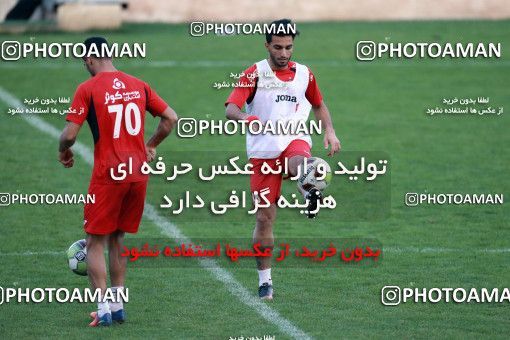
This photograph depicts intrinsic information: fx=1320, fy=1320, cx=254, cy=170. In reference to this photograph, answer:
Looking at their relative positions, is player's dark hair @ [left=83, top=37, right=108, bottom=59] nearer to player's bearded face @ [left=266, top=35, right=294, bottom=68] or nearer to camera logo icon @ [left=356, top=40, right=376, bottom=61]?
player's bearded face @ [left=266, top=35, right=294, bottom=68]

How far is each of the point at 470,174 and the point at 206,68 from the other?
43.1 ft

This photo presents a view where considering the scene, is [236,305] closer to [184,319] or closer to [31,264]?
[184,319]

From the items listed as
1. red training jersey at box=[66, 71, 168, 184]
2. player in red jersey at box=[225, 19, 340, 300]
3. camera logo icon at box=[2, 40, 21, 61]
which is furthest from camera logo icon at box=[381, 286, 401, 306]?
camera logo icon at box=[2, 40, 21, 61]

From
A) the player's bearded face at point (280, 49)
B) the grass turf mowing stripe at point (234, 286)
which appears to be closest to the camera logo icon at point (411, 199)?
the grass turf mowing stripe at point (234, 286)

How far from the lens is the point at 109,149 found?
422 inches

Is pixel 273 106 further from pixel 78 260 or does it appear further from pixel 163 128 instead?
pixel 78 260

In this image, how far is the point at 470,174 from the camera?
19500mm

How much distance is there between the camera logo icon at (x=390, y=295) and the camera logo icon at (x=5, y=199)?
21.5 feet

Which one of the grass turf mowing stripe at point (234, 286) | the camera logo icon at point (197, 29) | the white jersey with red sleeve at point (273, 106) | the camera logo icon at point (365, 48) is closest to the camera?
the grass turf mowing stripe at point (234, 286)

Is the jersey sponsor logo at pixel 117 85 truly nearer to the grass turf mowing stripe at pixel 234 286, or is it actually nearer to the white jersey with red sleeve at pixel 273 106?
the white jersey with red sleeve at pixel 273 106

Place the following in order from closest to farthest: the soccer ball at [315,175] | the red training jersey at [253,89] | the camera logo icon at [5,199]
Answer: the soccer ball at [315,175] → the red training jersey at [253,89] → the camera logo icon at [5,199]

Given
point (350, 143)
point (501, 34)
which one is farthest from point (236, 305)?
point (501, 34)

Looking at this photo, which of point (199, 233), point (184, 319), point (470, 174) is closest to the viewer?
point (184, 319)

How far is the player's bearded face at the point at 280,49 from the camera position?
1177cm
